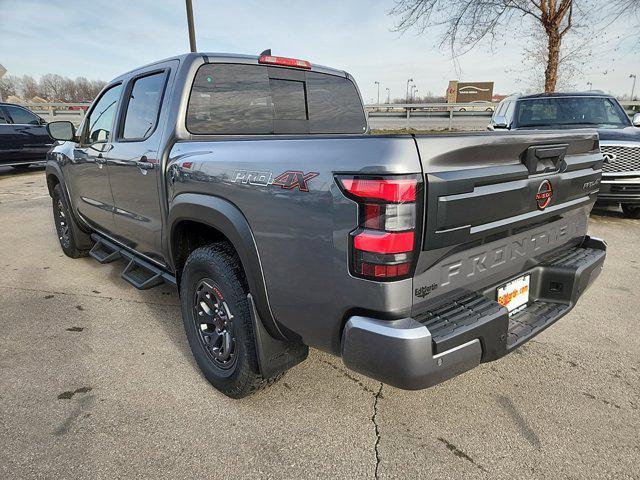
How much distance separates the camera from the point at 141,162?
2.93 meters

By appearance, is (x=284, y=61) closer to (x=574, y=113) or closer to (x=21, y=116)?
(x=574, y=113)

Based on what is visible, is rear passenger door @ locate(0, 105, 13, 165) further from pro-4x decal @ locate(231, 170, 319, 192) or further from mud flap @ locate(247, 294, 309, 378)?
mud flap @ locate(247, 294, 309, 378)

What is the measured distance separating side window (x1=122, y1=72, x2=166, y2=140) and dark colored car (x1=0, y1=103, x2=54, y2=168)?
1002cm

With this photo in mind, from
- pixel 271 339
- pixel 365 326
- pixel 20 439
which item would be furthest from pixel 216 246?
pixel 20 439

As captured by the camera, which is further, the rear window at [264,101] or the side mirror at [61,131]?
the side mirror at [61,131]

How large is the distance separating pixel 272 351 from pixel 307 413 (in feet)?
1.46

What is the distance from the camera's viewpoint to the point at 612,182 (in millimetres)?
6133

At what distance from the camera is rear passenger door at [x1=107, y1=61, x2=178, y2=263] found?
2846 mm

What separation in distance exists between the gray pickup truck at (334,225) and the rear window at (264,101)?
0.01 m

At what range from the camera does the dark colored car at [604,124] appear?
238 inches

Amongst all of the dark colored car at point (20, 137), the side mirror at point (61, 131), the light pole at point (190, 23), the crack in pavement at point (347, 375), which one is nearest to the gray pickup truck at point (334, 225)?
the crack in pavement at point (347, 375)

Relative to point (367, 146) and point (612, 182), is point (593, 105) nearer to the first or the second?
point (612, 182)

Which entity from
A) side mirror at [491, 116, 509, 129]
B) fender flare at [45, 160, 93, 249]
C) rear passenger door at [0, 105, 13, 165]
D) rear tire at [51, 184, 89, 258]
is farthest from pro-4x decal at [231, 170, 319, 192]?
rear passenger door at [0, 105, 13, 165]

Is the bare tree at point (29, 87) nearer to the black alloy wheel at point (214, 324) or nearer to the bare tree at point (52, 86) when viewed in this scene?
the bare tree at point (52, 86)
